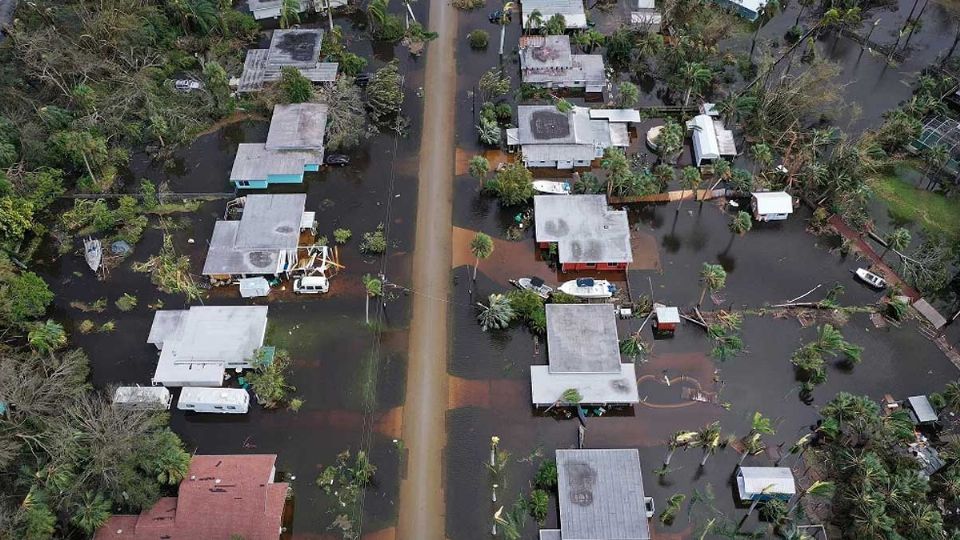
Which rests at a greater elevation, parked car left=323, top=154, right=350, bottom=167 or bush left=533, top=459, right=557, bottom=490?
parked car left=323, top=154, right=350, bottom=167

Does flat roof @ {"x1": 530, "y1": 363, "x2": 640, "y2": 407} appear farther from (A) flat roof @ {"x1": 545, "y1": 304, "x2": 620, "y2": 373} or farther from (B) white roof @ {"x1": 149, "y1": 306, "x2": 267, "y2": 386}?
(B) white roof @ {"x1": 149, "y1": 306, "x2": 267, "y2": 386}

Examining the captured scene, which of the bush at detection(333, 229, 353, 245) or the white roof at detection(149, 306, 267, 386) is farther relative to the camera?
the bush at detection(333, 229, 353, 245)

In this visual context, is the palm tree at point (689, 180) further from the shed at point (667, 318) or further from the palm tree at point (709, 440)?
the palm tree at point (709, 440)

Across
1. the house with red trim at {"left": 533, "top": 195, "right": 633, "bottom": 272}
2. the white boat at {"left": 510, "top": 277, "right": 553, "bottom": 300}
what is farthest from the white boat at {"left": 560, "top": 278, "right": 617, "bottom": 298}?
the house with red trim at {"left": 533, "top": 195, "right": 633, "bottom": 272}

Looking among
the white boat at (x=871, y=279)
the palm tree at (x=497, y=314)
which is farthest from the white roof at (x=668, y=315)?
the white boat at (x=871, y=279)

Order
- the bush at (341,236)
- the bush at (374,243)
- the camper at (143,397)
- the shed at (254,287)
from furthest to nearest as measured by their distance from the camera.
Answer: the bush at (341,236), the bush at (374,243), the shed at (254,287), the camper at (143,397)

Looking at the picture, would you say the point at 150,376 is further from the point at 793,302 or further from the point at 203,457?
the point at 793,302
